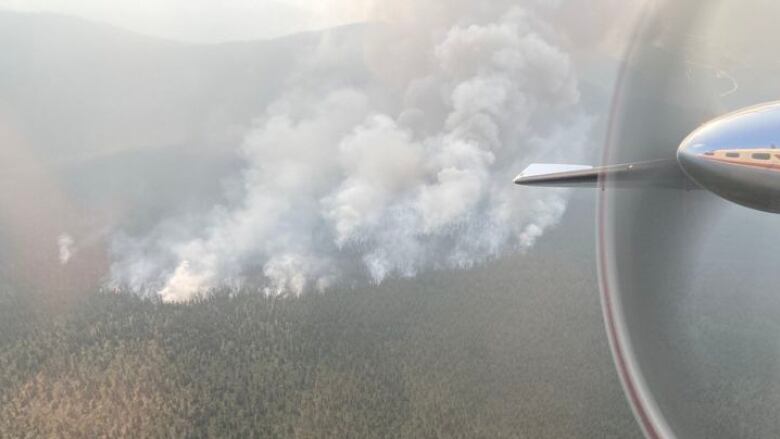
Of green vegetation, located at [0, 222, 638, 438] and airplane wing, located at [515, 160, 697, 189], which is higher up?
airplane wing, located at [515, 160, 697, 189]

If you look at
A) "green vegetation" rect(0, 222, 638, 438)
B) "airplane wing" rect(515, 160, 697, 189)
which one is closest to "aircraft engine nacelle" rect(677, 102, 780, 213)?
"airplane wing" rect(515, 160, 697, 189)

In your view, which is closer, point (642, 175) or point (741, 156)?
point (741, 156)

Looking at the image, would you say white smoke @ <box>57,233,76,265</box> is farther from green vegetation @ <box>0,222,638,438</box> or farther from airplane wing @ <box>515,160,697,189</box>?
airplane wing @ <box>515,160,697,189</box>

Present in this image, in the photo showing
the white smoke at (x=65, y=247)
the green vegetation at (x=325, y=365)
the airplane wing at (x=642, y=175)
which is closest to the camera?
the airplane wing at (x=642, y=175)

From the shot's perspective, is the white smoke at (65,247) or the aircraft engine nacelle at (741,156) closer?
the aircraft engine nacelle at (741,156)

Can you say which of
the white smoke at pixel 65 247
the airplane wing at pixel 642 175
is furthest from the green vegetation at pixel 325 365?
the airplane wing at pixel 642 175

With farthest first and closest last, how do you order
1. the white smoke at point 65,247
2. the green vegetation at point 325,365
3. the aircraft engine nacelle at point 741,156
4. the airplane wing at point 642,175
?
the white smoke at point 65,247 < the green vegetation at point 325,365 < the airplane wing at point 642,175 < the aircraft engine nacelle at point 741,156

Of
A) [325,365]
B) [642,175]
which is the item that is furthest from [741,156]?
[325,365]

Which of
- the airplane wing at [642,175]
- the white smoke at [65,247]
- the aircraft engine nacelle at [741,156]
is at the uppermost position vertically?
the aircraft engine nacelle at [741,156]

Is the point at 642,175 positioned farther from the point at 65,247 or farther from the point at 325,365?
the point at 65,247

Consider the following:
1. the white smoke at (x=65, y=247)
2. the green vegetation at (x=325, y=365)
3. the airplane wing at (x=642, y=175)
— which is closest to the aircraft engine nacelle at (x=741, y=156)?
the airplane wing at (x=642, y=175)

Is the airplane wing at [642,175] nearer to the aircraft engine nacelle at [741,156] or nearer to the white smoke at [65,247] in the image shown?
the aircraft engine nacelle at [741,156]

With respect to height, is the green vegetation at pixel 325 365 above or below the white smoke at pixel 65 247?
above
